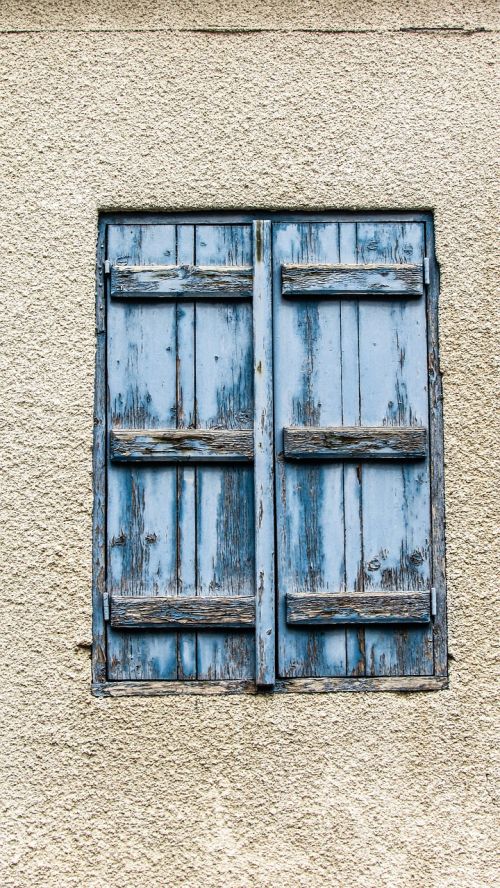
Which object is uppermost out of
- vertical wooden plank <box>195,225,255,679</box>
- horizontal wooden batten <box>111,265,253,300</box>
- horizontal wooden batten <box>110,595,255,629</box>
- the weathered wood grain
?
horizontal wooden batten <box>111,265,253,300</box>

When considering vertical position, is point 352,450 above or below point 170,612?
above

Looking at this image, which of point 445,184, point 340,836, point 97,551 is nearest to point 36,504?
point 97,551

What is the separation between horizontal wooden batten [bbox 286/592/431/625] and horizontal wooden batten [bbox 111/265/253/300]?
41.2 inches

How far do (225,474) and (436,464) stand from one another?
0.71 metres

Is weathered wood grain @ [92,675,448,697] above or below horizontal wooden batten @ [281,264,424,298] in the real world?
below

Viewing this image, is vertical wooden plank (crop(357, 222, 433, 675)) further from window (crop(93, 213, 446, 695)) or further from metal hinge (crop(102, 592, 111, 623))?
metal hinge (crop(102, 592, 111, 623))

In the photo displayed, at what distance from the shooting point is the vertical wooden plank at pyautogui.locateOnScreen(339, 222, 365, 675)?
2.63 meters

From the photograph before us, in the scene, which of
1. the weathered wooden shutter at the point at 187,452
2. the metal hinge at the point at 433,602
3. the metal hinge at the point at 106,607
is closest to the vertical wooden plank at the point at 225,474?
the weathered wooden shutter at the point at 187,452

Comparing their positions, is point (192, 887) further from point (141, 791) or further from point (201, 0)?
point (201, 0)

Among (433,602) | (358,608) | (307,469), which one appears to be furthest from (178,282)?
(433,602)

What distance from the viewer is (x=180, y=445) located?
264 cm

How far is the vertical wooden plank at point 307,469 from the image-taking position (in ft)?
8.61

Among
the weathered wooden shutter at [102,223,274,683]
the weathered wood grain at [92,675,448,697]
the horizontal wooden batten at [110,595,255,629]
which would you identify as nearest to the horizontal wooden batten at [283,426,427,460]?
the weathered wooden shutter at [102,223,274,683]

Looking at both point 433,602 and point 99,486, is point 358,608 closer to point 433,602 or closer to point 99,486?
point 433,602
